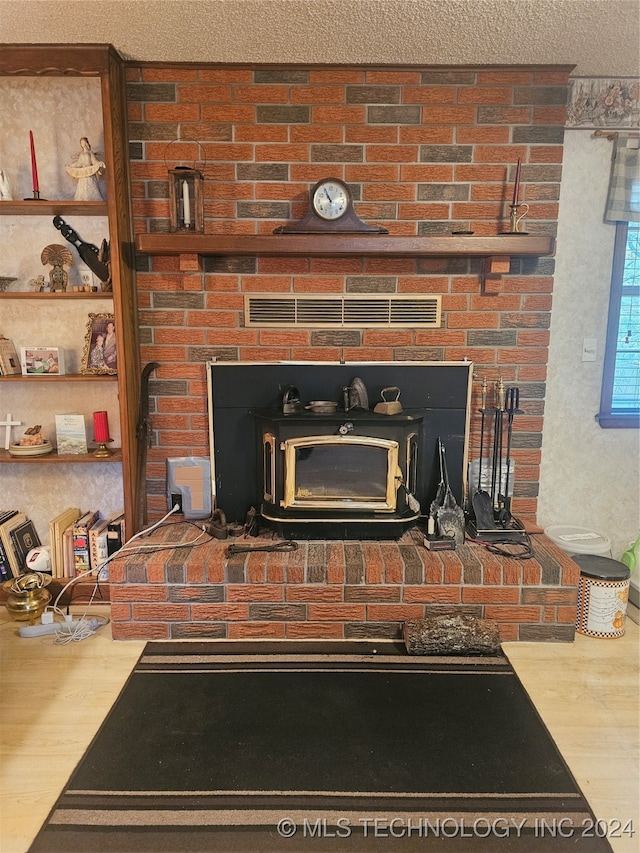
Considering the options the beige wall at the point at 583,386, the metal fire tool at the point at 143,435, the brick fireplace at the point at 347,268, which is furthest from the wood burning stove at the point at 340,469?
the beige wall at the point at 583,386

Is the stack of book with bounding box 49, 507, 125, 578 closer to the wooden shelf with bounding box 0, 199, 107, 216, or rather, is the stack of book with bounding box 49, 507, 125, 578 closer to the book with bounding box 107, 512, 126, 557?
the book with bounding box 107, 512, 126, 557

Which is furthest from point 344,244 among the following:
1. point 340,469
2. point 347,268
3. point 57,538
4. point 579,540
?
point 57,538

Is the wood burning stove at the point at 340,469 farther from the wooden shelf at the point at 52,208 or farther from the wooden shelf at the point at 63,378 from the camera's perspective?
the wooden shelf at the point at 52,208

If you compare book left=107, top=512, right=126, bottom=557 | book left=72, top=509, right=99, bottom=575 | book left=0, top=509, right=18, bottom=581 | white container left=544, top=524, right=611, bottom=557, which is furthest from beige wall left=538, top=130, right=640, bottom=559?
book left=0, top=509, right=18, bottom=581

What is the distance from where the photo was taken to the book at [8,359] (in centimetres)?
253

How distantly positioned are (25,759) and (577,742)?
1.63 meters

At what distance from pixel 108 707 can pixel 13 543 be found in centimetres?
106

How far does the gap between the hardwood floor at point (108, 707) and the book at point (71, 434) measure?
745 mm

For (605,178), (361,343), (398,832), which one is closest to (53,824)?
(398,832)

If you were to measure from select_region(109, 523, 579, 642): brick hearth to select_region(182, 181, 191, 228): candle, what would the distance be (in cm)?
138

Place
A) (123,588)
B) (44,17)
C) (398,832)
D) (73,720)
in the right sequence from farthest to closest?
(123,588) < (44,17) < (73,720) < (398,832)

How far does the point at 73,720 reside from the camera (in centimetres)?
184

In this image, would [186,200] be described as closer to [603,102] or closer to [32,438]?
[32,438]

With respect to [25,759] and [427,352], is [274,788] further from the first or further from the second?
[427,352]
